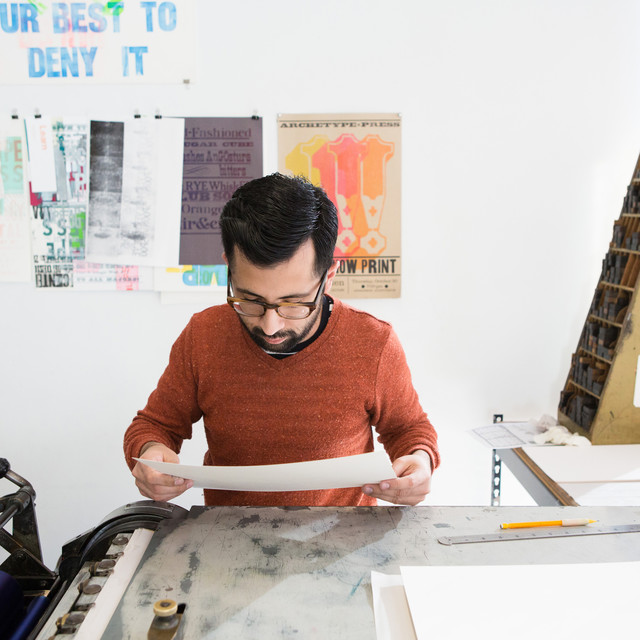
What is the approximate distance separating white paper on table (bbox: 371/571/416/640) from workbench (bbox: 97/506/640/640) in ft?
0.04

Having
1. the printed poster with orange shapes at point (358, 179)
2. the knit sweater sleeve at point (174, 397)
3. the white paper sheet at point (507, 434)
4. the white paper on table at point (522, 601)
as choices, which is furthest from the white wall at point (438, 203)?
the white paper on table at point (522, 601)

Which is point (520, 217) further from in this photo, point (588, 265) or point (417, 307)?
point (417, 307)

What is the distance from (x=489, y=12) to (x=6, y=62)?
5.42ft

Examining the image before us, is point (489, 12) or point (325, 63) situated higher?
point (489, 12)

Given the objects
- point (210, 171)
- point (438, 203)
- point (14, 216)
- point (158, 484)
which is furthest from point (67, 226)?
point (158, 484)

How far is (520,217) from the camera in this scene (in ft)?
7.13

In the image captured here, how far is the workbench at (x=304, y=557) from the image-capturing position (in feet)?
2.42

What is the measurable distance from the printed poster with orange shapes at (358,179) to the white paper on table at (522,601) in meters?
1.43

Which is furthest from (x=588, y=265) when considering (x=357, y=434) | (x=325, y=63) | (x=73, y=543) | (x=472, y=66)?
(x=73, y=543)

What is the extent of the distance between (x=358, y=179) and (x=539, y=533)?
1473 mm

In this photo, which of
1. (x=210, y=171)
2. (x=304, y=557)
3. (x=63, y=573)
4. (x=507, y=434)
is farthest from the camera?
(x=210, y=171)

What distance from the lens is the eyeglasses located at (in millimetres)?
1080

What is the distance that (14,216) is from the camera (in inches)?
85.5

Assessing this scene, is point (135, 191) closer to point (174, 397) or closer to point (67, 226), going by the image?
point (67, 226)
